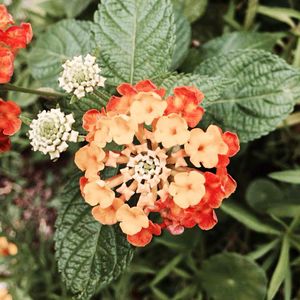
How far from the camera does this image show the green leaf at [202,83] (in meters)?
1.03

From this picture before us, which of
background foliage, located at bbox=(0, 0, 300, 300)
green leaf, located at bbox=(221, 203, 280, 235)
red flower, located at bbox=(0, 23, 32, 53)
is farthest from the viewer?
green leaf, located at bbox=(221, 203, 280, 235)

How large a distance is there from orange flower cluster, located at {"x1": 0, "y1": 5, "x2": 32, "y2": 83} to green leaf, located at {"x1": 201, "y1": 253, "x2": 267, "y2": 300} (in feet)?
2.41

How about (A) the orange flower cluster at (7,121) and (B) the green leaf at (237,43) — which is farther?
(B) the green leaf at (237,43)

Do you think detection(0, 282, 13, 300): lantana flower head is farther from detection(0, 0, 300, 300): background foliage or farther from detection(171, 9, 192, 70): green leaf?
detection(171, 9, 192, 70): green leaf

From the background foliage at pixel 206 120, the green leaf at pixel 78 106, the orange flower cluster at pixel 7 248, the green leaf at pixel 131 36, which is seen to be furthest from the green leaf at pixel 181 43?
the orange flower cluster at pixel 7 248

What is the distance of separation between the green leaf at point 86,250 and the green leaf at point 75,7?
0.61m

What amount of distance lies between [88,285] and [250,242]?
0.71 meters

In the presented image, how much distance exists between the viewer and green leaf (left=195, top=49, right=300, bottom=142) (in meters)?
1.14

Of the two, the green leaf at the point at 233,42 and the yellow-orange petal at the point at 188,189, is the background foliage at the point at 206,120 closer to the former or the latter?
the green leaf at the point at 233,42

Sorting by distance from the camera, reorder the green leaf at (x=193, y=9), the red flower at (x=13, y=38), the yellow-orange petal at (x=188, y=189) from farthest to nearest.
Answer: the green leaf at (x=193, y=9) → the red flower at (x=13, y=38) → the yellow-orange petal at (x=188, y=189)

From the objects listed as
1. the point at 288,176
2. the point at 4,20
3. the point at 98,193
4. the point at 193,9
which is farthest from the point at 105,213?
the point at 193,9

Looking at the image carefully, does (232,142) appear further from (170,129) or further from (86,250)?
(86,250)

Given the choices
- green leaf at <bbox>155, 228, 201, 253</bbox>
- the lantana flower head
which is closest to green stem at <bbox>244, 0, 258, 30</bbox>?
green leaf at <bbox>155, 228, 201, 253</bbox>

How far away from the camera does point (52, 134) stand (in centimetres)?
87
